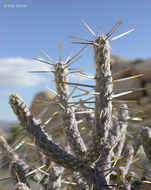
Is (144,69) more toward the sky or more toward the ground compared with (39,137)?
more toward the sky

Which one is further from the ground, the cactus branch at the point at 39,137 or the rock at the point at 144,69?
the rock at the point at 144,69

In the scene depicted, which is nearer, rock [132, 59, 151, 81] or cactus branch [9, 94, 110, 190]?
cactus branch [9, 94, 110, 190]

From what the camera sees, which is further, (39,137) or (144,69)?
(144,69)

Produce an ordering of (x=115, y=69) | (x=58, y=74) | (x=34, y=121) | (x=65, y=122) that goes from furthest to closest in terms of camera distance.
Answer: (x=115, y=69)
(x=58, y=74)
(x=65, y=122)
(x=34, y=121)

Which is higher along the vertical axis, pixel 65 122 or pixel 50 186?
pixel 65 122

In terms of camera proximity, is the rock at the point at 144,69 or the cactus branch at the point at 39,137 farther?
the rock at the point at 144,69

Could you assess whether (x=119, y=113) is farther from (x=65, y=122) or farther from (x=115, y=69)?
(x=115, y=69)

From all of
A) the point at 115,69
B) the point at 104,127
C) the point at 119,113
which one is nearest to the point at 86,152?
the point at 104,127

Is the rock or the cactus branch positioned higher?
the rock

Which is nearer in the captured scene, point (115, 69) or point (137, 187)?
point (137, 187)

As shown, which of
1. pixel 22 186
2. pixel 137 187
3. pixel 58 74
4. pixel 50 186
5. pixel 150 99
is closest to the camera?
pixel 22 186

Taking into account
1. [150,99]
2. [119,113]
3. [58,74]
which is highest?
[58,74]
